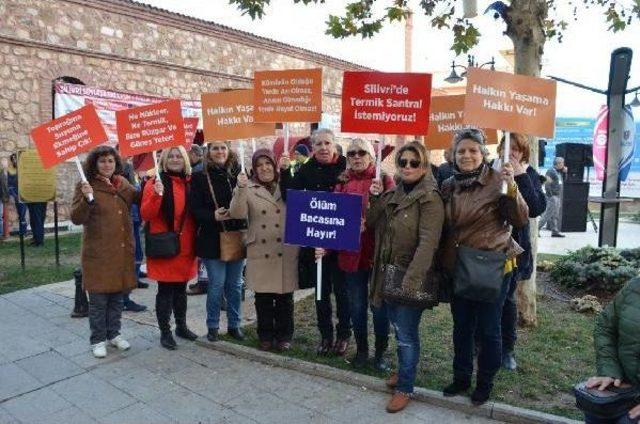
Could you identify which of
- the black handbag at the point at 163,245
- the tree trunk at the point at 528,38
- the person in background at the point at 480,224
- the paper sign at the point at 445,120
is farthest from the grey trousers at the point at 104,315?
the tree trunk at the point at 528,38

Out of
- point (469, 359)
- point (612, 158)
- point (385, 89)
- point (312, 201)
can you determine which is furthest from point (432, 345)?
point (612, 158)

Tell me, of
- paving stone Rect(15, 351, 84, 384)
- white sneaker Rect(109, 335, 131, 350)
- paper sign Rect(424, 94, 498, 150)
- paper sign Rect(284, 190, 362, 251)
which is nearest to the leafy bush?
paper sign Rect(424, 94, 498, 150)

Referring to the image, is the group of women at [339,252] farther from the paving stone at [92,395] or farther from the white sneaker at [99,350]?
the paving stone at [92,395]

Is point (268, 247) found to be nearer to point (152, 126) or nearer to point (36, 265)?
point (152, 126)

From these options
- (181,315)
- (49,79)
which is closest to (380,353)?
(181,315)

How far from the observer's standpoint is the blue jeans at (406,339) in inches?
147

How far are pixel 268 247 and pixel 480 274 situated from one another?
2012 mm

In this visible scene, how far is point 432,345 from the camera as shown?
16.8 feet

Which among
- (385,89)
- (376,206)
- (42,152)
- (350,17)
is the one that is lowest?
(376,206)

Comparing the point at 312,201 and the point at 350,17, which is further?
the point at 350,17

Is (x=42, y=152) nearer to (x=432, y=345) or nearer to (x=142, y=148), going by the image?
(x=142, y=148)

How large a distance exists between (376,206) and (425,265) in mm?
666

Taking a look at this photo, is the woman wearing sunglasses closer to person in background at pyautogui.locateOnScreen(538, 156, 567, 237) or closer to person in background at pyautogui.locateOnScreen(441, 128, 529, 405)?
person in background at pyautogui.locateOnScreen(441, 128, 529, 405)

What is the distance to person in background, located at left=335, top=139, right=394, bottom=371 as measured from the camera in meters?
4.25
